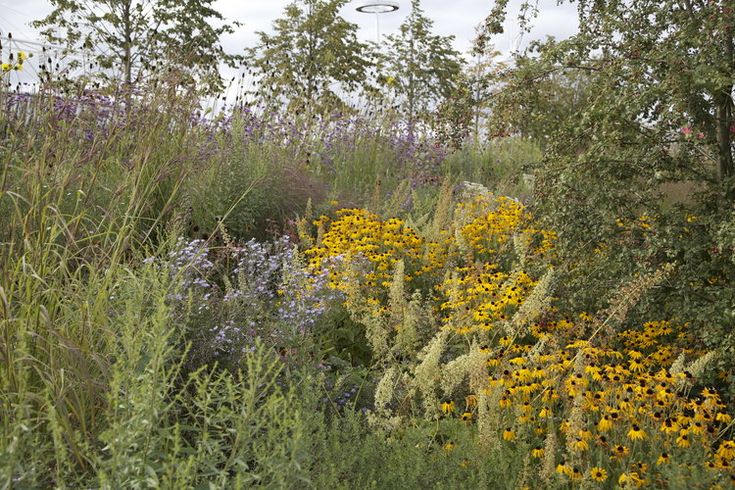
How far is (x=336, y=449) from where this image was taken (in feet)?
9.49

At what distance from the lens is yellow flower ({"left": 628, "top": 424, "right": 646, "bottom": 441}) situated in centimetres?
315

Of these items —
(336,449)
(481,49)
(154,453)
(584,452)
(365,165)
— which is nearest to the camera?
(154,453)

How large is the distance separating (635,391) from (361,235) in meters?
3.11

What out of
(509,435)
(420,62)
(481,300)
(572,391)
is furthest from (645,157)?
(420,62)

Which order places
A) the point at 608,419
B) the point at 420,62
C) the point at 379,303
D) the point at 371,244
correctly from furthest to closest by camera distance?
the point at 420,62 < the point at 371,244 < the point at 379,303 < the point at 608,419

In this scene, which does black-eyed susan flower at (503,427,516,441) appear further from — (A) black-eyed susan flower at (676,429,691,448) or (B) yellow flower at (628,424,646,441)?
(A) black-eyed susan flower at (676,429,691,448)

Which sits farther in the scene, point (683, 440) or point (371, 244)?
point (371, 244)

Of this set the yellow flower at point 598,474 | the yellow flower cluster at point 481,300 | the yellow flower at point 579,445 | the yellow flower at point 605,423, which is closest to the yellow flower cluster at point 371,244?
the yellow flower cluster at point 481,300

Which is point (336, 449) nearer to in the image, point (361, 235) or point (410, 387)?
point (410, 387)

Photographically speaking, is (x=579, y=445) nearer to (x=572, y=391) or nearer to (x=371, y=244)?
(x=572, y=391)

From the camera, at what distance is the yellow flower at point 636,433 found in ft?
10.3

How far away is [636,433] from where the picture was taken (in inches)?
124

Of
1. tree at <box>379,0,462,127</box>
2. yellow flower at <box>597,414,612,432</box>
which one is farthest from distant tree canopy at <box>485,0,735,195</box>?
tree at <box>379,0,462,127</box>

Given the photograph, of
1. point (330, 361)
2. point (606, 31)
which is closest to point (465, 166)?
point (606, 31)
